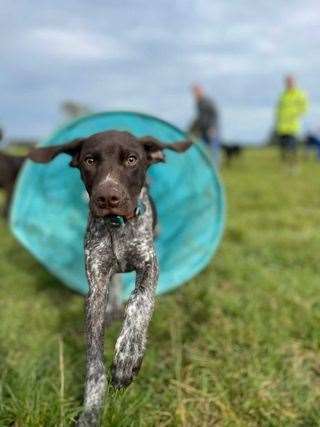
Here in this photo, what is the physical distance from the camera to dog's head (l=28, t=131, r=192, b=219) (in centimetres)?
342

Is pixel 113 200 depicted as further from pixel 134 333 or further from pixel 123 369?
pixel 123 369

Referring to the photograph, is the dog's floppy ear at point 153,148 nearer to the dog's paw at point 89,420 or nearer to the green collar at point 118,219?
the green collar at point 118,219

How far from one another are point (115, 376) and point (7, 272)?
5.39m

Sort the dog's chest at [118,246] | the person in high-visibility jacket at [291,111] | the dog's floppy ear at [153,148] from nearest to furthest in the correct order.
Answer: the dog's chest at [118,246], the dog's floppy ear at [153,148], the person in high-visibility jacket at [291,111]

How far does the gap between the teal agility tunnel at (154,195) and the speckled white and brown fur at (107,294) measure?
2.44 meters

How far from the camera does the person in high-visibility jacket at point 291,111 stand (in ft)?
65.1

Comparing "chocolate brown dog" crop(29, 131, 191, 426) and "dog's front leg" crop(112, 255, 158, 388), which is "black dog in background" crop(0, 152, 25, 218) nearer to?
"chocolate brown dog" crop(29, 131, 191, 426)

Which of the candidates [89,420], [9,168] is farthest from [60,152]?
[9,168]

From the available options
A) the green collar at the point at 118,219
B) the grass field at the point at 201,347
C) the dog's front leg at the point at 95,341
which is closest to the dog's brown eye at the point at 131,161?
the green collar at the point at 118,219

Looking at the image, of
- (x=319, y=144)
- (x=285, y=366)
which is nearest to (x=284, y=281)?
(x=285, y=366)

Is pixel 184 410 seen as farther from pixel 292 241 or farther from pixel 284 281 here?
pixel 292 241

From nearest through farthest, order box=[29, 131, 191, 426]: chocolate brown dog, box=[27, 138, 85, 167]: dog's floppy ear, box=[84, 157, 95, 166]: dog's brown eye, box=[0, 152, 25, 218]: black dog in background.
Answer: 1. box=[29, 131, 191, 426]: chocolate brown dog
2. box=[84, 157, 95, 166]: dog's brown eye
3. box=[27, 138, 85, 167]: dog's floppy ear
4. box=[0, 152, 25, 218]: black dog in background

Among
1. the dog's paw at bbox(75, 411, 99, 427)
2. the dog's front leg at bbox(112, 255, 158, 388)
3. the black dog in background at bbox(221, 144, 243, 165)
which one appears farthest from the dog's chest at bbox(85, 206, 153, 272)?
the black dog in background at bbox(221, 144, 243, 165)

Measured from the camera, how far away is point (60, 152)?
13.1 feet
